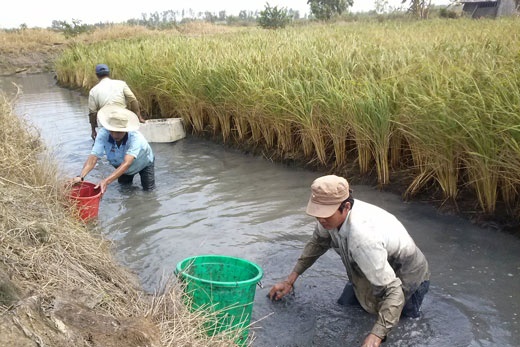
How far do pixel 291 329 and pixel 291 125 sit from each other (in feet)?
12.6

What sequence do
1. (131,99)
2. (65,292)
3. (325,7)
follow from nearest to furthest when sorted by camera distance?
(65,292), (131,99), (325,7)

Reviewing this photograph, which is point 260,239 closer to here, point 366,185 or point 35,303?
point 366,185

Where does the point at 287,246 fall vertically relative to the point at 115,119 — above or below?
below

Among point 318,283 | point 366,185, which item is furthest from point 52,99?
point 318,283

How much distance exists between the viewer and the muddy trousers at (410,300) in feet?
10.8

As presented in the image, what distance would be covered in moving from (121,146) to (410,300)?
3767 mm

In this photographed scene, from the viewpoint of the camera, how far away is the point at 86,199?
458 cm

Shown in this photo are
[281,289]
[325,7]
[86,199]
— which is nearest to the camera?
[281,289]

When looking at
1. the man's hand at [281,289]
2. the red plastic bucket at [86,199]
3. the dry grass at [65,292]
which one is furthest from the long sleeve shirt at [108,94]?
the man's hand at [281,289]

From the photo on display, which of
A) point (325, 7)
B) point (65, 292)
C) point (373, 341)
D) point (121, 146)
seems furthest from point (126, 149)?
point (325, 7)

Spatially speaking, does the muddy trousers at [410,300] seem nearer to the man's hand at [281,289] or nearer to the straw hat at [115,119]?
the man's hand at [281,289]

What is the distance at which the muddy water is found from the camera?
339 cm

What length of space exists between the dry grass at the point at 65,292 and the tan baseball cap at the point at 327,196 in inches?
31.9

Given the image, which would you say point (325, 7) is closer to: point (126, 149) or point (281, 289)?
point (126, 149)
